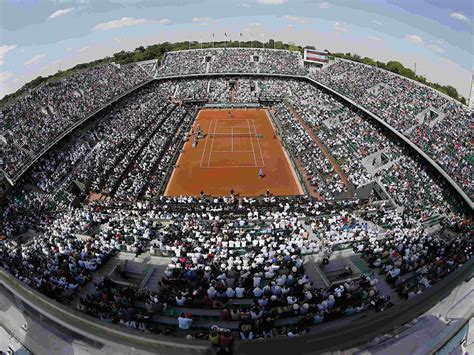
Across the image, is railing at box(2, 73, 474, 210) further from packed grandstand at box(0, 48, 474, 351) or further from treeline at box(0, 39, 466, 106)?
treeline at box(0, 39, 466, 106)

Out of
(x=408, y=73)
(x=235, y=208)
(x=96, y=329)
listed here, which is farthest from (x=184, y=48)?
(x=96, y=329)

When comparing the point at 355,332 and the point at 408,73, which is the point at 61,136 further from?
the point at 408,73

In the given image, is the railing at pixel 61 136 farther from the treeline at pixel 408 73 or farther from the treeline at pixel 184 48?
the treeline at pixel 408 73

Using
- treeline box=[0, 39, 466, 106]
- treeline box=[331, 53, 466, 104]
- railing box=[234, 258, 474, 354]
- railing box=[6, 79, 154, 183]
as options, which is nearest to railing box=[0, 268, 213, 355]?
railing box=[234, 258, 474, 354]

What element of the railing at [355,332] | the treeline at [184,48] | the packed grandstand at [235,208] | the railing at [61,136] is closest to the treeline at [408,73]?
the treeline at [184,48]

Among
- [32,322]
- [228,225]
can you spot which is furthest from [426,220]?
[32,322]

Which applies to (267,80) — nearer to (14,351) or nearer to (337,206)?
(337,206)
